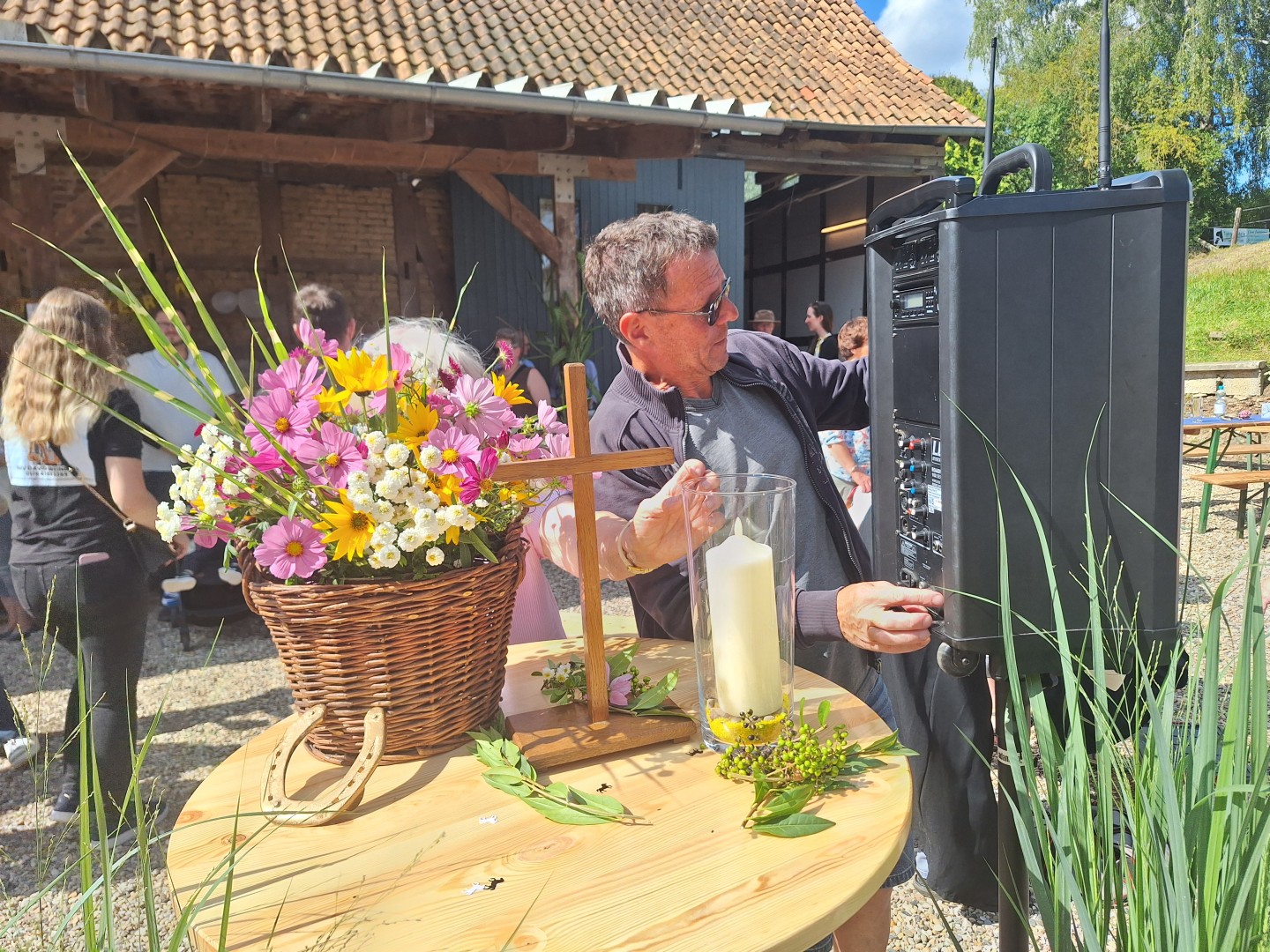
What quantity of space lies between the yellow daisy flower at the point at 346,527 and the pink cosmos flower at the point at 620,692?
0.44 metres

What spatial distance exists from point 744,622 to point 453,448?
0.40 metres

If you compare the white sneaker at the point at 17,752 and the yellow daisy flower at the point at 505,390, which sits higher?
the yellow daisy flower at the point at 505,390

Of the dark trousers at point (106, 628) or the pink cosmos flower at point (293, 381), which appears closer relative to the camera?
the pink cosmos flower at point (293, 381)

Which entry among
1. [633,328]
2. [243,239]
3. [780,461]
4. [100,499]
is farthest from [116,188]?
[780,461]

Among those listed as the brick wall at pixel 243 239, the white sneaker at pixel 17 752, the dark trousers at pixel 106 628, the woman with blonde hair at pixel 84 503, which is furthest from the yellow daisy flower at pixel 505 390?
the brick wall at pixel 243 239

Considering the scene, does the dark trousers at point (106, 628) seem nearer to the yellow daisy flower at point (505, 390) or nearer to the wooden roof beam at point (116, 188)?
the yellow daisy flower at point (505, 390)

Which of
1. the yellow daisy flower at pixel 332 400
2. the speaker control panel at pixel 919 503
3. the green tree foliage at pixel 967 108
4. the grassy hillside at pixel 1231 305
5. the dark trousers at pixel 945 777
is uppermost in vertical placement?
the green tree foliage at pixel 967 108

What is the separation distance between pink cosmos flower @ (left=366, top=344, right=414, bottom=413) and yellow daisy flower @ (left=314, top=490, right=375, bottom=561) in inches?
4.5

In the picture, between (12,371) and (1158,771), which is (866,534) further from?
(12,371)

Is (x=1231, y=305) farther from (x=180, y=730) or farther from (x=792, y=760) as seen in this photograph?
(x=792, y=760)

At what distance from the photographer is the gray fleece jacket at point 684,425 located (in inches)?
61.7

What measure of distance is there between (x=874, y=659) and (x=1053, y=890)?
90cm

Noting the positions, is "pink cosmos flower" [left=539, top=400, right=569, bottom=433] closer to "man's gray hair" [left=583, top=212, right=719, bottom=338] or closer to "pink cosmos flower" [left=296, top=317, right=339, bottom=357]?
"pink cosmos flower" [left=296, top=317, right=339, bottom=357]

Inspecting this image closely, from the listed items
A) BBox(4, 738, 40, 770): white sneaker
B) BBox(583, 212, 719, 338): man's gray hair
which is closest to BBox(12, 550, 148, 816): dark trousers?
BBox(4, 738, 40, 770): white sneaker
